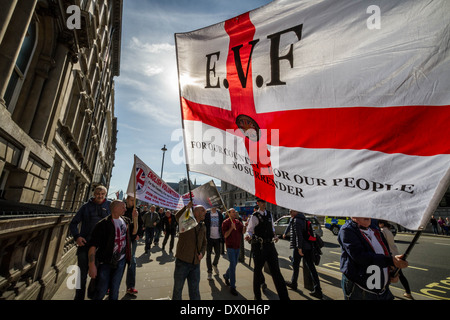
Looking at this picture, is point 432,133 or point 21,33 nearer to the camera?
point 432,133

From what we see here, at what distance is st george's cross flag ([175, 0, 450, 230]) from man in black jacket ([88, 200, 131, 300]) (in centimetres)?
190

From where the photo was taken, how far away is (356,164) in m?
1.59

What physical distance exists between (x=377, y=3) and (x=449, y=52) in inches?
27.6

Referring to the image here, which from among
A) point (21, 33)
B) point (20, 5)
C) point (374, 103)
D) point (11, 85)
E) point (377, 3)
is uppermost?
point (20, 5)

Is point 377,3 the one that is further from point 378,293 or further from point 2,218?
point 2,218

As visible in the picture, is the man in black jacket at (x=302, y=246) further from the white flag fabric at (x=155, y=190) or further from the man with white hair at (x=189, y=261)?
the man with white hair at (x=189, y=261)

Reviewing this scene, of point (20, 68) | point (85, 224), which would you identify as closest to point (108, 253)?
point (85, 224)

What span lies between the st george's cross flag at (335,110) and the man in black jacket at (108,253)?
6.22 ft

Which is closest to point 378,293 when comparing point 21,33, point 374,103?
point 374,103

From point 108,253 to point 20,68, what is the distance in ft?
18.4

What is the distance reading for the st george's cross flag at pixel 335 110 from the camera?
1432 mm

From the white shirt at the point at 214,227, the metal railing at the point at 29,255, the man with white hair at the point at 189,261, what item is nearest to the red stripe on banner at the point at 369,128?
the man with white hair at the point at 189,261

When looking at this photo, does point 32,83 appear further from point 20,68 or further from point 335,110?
point 335,110

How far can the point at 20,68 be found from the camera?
5.46m
